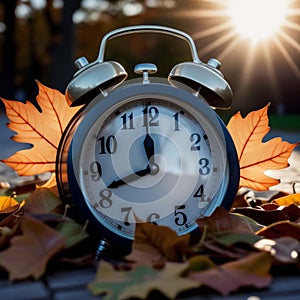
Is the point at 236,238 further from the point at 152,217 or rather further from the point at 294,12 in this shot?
the point at 294,12

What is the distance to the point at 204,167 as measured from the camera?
2363 millimetres

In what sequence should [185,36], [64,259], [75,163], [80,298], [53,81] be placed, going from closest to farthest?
1. [80,298]
2. [64,259]
3. [75,163]
4. [185,36]
5. [53,81]

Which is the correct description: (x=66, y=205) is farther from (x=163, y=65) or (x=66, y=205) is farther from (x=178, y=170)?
(x=163, y=65)

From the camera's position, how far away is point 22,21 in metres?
35.0

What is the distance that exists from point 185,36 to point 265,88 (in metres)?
30.7

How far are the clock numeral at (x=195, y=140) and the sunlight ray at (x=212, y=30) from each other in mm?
27504

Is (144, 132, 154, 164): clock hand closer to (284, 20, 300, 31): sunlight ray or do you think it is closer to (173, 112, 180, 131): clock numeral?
(173, 112, 180, 131): clock numeral

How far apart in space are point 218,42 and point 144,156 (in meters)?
28.5

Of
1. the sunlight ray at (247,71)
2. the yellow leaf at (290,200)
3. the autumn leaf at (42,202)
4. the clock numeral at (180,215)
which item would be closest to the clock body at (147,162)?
the clock numeral at (180,215)

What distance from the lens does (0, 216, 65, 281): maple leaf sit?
195 centimetres

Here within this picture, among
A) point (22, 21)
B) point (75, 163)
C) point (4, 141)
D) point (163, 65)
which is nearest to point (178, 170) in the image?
point (75, 163)

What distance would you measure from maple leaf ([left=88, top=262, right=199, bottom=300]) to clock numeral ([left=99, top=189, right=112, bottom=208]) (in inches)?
17.0

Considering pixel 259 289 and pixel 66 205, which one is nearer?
pixel 259 289

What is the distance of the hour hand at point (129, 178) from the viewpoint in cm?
231
